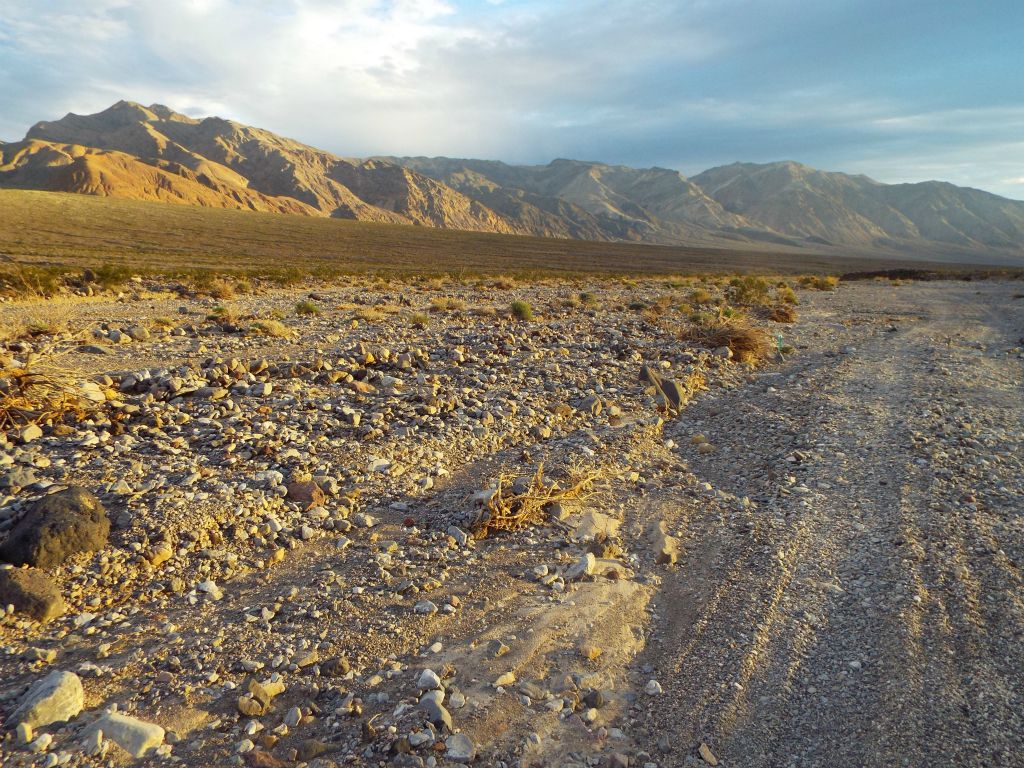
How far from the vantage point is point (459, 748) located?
264 centimetres

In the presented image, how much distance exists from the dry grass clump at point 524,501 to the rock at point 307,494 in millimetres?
1287

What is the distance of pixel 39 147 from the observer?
419ft

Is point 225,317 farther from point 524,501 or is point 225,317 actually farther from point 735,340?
point 735,340

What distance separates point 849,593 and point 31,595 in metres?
4.97

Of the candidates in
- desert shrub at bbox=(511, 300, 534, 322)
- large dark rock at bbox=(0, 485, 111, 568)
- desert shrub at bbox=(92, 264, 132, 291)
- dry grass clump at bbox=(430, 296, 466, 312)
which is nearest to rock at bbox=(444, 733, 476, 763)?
large dark rock at bbox=(0, 485, 111, 568)

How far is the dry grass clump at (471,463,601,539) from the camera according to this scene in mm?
4617

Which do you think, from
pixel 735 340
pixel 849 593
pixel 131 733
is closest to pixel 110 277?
pixel 735 340

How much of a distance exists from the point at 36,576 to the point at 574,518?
3.60 metres

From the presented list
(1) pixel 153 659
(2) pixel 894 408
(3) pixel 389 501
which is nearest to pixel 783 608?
(3) pixel 389 501

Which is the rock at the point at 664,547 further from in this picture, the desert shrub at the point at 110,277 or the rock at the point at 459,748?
the desert shrub at the point at 110,277

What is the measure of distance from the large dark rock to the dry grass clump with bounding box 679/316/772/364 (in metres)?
10.1

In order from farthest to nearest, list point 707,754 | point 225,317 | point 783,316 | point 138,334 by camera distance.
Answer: point 783,316 → point 225,317 → point 138,334 → point 707,754

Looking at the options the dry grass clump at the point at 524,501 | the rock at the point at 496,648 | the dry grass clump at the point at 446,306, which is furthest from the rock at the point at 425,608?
the dry grass clump at the point at 446,306

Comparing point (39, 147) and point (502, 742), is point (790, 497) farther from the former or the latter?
point (39, 147)
